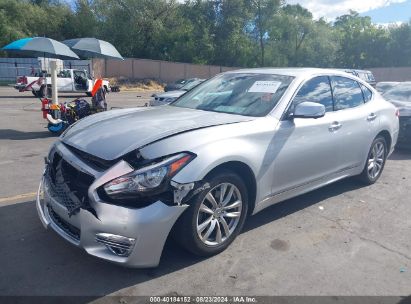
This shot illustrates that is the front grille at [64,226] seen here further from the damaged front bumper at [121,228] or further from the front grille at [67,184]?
the front grille at [67,184]

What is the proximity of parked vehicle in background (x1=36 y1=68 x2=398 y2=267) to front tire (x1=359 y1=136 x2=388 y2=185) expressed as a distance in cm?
63

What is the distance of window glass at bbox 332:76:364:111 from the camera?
4.95 m

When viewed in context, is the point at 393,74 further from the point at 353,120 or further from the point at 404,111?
the point at 353,120

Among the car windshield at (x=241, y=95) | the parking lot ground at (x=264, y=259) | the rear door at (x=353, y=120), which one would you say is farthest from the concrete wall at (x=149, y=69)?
the parking lot ground at (x=264, y=259)

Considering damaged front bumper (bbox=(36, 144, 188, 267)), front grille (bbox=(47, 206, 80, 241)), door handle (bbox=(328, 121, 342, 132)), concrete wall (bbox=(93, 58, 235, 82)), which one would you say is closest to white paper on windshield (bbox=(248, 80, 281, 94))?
door handle (bbox=(328, 121, 342, 132))

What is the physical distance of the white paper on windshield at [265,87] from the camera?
14.1 feet

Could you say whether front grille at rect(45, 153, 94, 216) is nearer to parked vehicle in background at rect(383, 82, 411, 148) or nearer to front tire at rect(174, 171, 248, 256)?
front tire at rect(174, 171, 248, 256)

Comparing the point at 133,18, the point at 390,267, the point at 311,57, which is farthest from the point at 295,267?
the point at 311,57

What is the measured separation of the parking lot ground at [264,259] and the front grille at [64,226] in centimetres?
32

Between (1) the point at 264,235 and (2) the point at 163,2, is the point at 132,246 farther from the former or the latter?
(2) the point at 163,2

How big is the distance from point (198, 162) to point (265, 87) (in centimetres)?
161

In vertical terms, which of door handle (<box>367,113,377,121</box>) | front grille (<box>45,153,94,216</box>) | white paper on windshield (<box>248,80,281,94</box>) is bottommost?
front grille (<box>45,153,94,216</box>)

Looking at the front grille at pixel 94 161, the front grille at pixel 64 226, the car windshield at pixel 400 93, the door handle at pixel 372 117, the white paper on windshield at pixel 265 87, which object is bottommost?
the front grille at pixel 64 226

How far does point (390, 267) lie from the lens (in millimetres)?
3504
